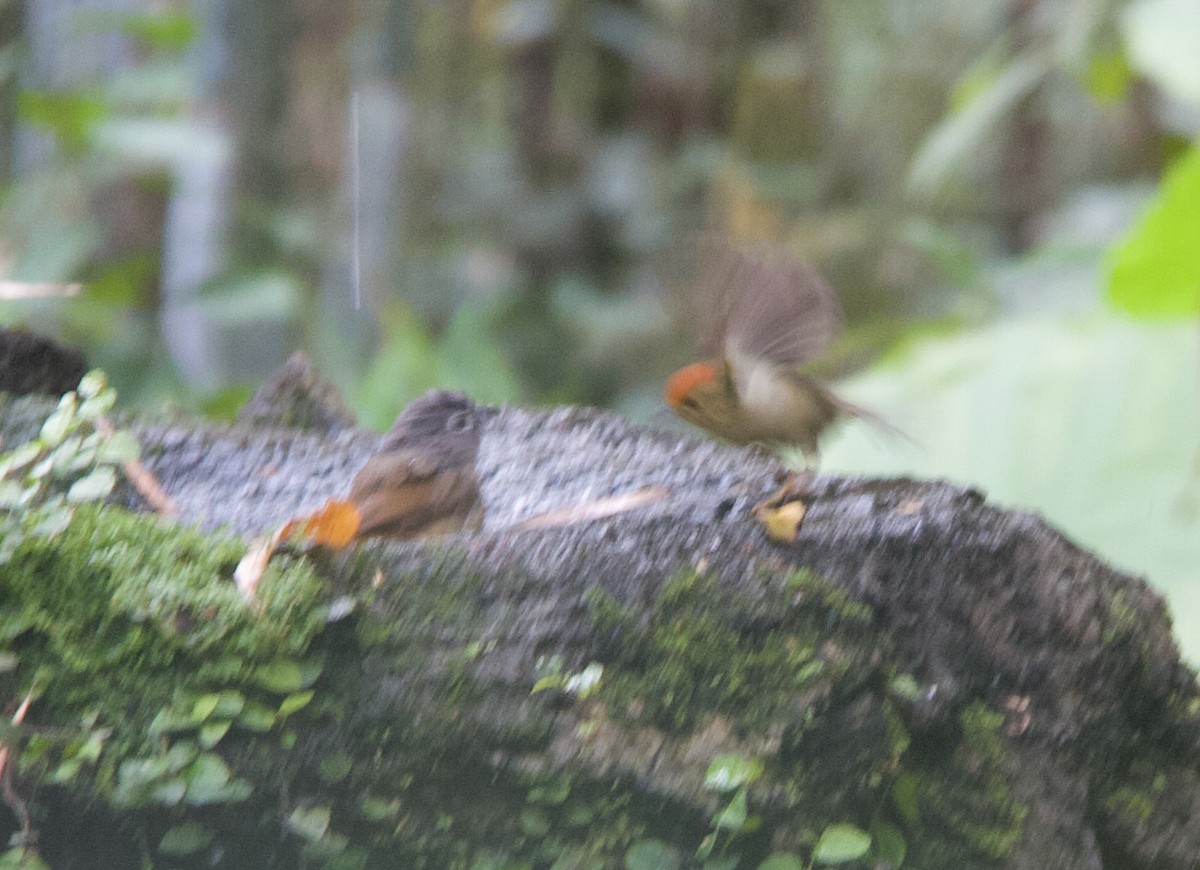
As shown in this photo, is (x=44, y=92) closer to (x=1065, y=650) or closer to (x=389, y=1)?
(x=389, y=1)

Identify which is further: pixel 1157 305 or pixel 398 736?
pixel 1157 305

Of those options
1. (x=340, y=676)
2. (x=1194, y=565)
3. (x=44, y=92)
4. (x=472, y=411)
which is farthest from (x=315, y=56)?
(x=340, y=676)

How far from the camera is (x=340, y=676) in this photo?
1.31 meters

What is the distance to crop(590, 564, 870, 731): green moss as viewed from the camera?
1336 mm

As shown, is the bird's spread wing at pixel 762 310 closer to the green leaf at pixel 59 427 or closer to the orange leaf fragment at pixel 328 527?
the orange leaf fragment at pixel 328 527

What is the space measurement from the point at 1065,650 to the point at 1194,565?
1363 millimetres

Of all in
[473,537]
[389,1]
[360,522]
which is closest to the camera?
[473,537]

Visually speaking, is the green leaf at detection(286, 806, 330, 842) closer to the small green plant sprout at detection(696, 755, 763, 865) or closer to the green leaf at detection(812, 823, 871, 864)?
the small green plant sprout at detection(696, 755, 763, 865)

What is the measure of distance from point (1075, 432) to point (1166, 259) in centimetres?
46

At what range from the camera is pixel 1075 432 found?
2896 mm

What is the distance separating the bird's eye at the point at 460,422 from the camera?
201 centimetres

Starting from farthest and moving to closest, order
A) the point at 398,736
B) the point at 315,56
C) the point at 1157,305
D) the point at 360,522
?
1. the point at 315,56
2. the point at 1157,305
3. the point at 360,522
4. the point at 398,736

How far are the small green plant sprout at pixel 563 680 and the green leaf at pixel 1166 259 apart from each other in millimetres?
2063

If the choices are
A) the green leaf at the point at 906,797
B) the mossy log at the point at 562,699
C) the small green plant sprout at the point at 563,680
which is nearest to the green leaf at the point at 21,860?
the mossy log at the point at 562,699
